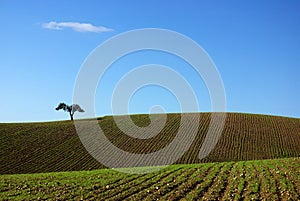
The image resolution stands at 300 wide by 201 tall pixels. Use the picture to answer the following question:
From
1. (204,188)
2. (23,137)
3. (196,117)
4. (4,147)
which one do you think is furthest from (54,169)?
(196,117)

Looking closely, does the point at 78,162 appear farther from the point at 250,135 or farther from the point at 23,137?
the point at 250,135

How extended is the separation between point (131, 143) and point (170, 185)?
33546 mm

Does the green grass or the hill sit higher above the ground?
the hill

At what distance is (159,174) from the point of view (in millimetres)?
23266

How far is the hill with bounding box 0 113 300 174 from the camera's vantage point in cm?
4422

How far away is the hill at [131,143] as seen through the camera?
44219 millimetres

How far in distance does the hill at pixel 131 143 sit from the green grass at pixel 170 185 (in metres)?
19.0

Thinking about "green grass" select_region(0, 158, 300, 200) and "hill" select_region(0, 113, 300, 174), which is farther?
"hill" select_region(0, 113, 300, 174)

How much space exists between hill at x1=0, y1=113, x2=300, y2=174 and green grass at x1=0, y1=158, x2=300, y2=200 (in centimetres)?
1900

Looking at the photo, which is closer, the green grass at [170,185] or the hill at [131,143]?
the green grass at [170,185]

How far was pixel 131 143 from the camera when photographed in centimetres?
5288

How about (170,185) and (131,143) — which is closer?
(170,185)

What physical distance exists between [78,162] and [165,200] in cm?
2883

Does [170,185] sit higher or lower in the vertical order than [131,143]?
lower
